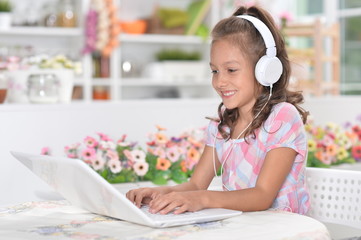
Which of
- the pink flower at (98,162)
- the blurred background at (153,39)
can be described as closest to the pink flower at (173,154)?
the pink flower at (98,162)

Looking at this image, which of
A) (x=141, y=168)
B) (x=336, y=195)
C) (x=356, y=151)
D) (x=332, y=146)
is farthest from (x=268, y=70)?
(x=356, y=151)

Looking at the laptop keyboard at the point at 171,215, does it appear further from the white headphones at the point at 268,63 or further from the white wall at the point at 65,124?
the white wall at the point at 65,124

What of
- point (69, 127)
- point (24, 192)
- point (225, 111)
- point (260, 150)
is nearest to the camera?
point (260, 150)

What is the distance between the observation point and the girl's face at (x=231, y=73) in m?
1.62

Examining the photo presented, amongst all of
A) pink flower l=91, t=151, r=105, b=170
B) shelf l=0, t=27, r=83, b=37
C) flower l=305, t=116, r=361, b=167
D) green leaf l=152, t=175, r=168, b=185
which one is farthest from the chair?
shelf l=0, t=27, r=83, b=37

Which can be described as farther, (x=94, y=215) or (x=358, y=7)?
(x=358, y=7)

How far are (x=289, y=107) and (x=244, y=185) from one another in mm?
214

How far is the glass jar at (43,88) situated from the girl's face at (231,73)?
3.58 ft

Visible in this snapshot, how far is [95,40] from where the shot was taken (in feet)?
16.7

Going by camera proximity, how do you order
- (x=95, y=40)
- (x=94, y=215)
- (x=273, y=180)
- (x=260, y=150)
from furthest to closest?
(x=95, y=40)
(x=260, y=150)
(x=273, y=180)
(x=94, y=215)

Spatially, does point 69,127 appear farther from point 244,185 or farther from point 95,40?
point 95,40

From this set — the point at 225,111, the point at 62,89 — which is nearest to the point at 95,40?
the point at 62,89

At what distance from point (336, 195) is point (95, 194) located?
70cm

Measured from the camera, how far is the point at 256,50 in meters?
1.64
